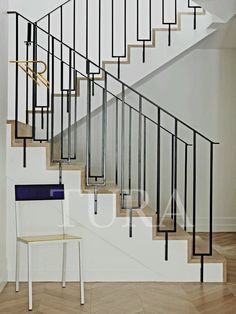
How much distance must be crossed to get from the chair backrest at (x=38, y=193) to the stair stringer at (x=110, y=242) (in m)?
0.20

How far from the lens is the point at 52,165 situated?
4.75 m

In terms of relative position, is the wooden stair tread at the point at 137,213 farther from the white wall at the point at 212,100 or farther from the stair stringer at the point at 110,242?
the white wall at the point at 212,100

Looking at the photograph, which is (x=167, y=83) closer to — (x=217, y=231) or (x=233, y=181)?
(x=233, y=181)

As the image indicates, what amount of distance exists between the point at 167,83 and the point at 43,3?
179 cm

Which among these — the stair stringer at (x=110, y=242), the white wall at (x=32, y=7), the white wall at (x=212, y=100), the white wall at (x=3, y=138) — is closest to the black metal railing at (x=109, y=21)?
the white wall at (x=32, y=7)

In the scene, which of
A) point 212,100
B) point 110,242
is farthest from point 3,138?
point 212,100

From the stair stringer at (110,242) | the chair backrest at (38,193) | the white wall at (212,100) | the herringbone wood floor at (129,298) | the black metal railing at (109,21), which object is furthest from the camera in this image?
the white wall at (212,100)

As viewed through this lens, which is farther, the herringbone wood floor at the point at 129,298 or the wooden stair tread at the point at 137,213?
the wooden stair tread at the point at 137,213

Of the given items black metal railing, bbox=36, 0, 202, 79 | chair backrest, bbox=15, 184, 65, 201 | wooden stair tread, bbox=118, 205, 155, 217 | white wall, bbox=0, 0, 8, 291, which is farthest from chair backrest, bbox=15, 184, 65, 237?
black metal railing, bbox=36, 0, 202, 79

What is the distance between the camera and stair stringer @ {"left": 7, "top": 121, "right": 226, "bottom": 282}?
4.69 meters

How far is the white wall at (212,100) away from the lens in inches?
281

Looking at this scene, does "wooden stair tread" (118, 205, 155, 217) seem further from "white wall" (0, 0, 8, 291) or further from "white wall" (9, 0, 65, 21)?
"white wall" (9, 0, 65, 21)

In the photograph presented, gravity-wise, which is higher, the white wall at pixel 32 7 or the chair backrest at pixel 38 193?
the white wall at pixel 32 7

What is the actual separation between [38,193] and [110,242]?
734mm
